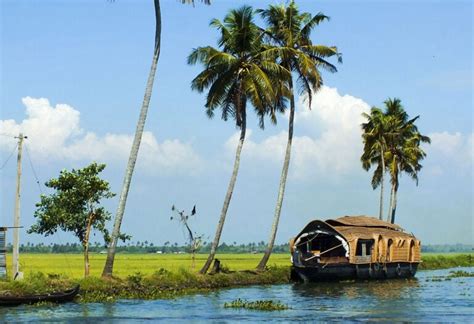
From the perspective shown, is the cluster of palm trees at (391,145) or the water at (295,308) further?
the cluster of palm trees at (391,145)

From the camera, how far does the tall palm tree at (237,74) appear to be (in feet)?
132

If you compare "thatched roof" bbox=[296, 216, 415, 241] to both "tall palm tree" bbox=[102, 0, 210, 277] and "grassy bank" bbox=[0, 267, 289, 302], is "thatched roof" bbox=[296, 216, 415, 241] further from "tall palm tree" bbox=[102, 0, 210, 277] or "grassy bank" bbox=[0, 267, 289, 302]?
"tall palm tree" bbox=[102, 0, 210, 277]

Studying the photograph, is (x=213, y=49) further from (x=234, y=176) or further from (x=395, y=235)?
(x=395, y=235)

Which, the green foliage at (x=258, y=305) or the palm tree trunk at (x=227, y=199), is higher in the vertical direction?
the palm tree trunk at (x=227, y=199)

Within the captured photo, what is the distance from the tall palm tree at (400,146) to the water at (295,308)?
29.5m

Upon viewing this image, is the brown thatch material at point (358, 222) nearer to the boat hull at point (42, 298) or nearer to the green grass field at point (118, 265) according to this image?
the green grass field at point (118, 265)

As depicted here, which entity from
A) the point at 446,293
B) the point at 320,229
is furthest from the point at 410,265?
the point at 446,293

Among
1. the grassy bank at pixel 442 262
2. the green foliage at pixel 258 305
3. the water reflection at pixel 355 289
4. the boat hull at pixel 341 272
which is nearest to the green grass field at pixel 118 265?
the boat hull at pixel 341 272

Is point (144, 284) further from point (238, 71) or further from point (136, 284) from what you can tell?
point (238, 71)

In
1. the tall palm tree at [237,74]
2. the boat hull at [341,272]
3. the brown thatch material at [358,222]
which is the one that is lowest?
the boat hull at [341,272]

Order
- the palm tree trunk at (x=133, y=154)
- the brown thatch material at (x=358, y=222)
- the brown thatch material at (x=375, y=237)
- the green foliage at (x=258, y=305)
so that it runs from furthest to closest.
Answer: the brown thatch material at (x=358, y=222) → the brown thatch material at (x=375, y=237) → the palm tree trunk at (x=133, y=154) → the green foliage at (x=258, y=305)

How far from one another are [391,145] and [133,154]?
39885 mm

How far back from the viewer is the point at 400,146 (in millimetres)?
69688

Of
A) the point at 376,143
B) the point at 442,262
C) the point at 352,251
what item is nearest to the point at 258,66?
the point at 352,251
